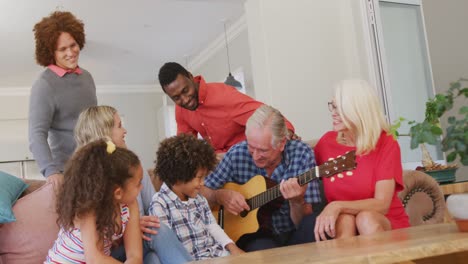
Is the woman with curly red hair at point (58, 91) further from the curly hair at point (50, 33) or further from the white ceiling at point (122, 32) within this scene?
the white ceiling at point (122, 32)

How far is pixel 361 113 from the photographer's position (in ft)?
5.89

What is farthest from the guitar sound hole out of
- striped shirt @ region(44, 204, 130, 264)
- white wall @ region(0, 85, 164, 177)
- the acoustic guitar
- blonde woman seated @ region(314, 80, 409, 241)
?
white wall @ region(0, 85, 164, 177)

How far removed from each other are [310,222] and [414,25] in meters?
3.06

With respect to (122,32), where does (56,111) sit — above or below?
below

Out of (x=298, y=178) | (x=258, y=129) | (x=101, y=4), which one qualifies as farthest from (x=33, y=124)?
(x=101, y=4)

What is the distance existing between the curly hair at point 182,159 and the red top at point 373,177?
0.48 m

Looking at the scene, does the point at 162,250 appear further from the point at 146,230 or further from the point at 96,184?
the point at 96,184

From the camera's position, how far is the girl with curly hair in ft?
4.98

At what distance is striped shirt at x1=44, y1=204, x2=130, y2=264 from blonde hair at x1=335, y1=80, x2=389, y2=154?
848mm

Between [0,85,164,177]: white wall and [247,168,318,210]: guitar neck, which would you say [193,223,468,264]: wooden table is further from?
[0,85,164,177]: white wall

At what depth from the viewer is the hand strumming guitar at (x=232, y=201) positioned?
207 centimetres

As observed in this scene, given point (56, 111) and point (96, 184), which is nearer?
point (96, 184)

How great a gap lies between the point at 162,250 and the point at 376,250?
78 cm

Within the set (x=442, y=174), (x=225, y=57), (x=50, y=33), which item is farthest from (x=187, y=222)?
(x=225, y=57)
